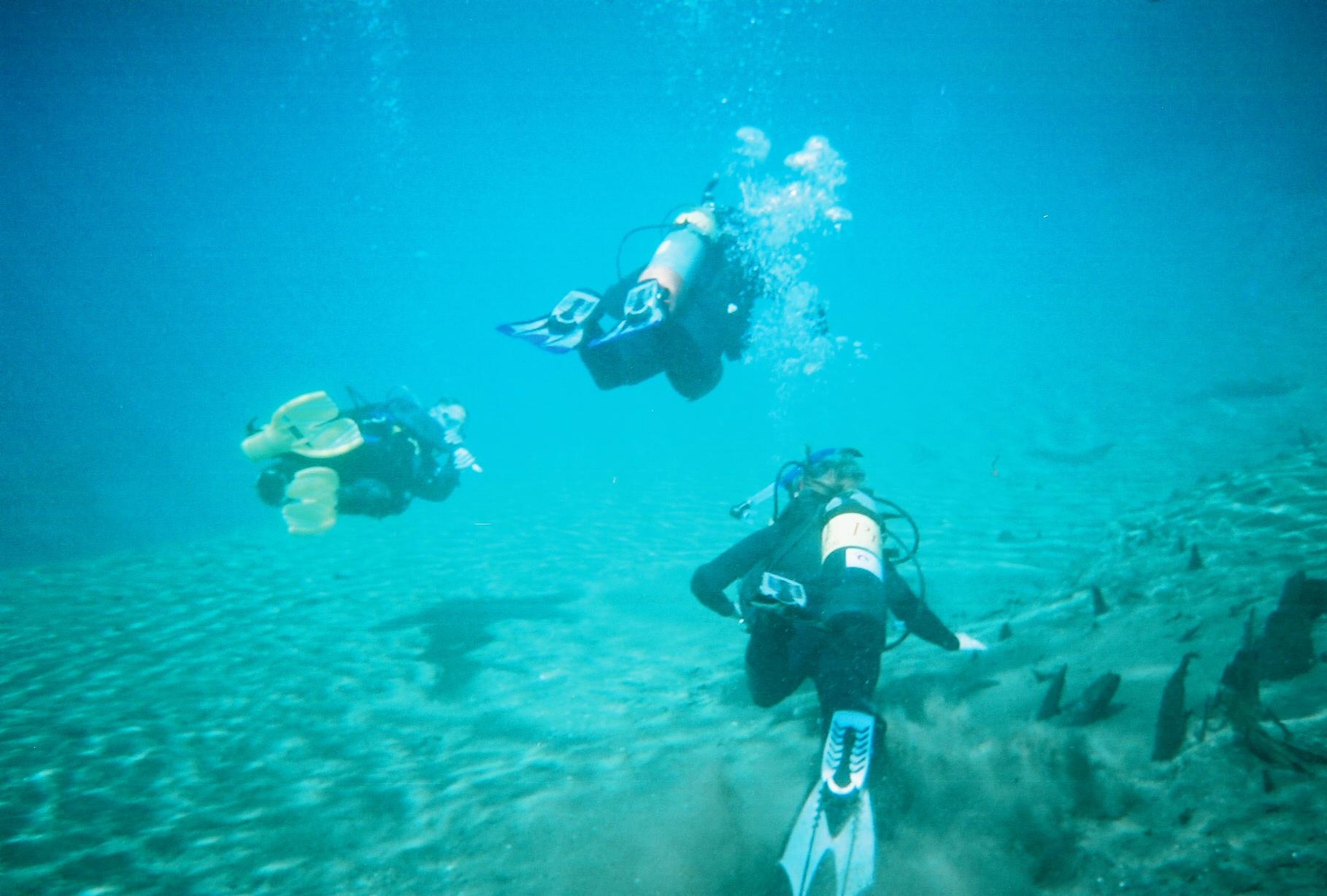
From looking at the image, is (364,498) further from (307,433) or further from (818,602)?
(818,602)

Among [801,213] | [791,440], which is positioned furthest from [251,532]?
[791,440]

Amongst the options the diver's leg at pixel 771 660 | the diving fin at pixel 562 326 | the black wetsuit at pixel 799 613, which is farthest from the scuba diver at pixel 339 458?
the diver's leg at pixel 771 660

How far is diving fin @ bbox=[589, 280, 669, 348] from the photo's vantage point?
175 inches

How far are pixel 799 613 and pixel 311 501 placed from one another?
17.3 feet

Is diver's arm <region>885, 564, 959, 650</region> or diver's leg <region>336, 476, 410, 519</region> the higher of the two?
diver's leg <region>336, 476, 410, 519</region>

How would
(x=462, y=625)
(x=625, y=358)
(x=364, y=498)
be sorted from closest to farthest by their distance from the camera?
(x=625, y=358), (x=364, y=498), (x=462, y=625)

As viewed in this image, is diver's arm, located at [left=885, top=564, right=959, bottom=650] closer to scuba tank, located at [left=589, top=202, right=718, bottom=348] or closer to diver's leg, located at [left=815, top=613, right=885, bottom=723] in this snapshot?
diver's leg, located at [left=815, top=613, right=885, bottom=723]

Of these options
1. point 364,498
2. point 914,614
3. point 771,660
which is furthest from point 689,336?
point 364,498

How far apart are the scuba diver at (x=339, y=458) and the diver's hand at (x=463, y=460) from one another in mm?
13

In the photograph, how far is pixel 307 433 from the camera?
6.09 meters

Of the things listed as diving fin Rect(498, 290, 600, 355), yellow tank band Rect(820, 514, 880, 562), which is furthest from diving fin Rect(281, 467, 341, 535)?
yellow tank band Rect(820, 514, 880, 562)

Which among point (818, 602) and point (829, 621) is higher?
point (818, 602)

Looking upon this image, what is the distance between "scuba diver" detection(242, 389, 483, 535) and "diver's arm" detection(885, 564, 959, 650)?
17.0ft

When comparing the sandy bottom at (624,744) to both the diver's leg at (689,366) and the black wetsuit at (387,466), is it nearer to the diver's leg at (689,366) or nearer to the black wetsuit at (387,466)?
the black wetsuit at (387,466)
